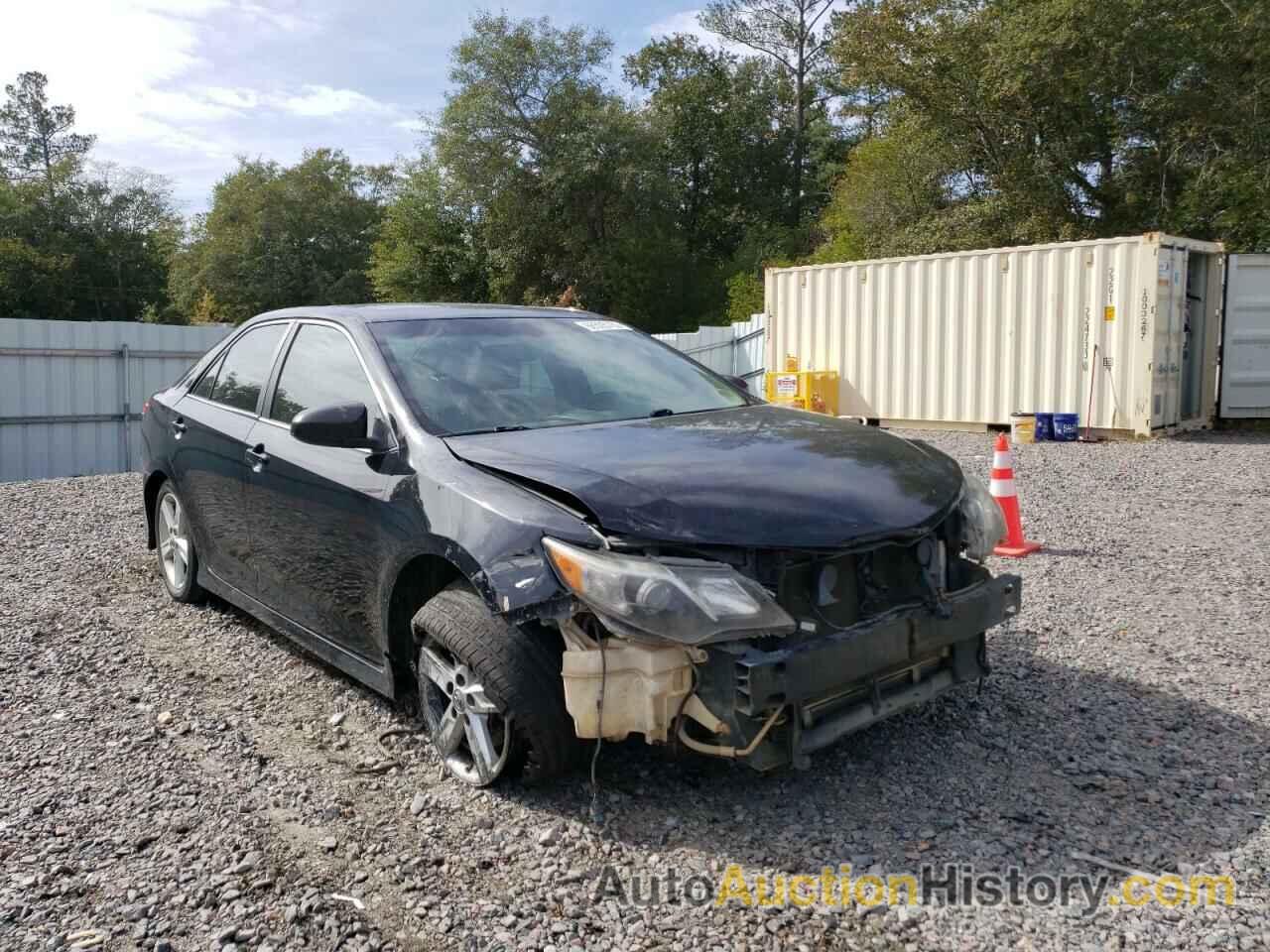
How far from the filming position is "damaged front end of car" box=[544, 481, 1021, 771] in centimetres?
286

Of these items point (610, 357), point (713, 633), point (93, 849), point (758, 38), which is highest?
point (758, 38)

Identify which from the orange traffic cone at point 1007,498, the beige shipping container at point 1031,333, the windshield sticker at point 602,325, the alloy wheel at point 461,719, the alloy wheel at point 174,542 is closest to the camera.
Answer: the alloy wheel at point 461,719

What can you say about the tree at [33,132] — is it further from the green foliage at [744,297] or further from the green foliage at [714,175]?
the green foliage at [744,297]

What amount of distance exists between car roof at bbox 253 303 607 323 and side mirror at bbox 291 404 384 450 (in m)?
0.76

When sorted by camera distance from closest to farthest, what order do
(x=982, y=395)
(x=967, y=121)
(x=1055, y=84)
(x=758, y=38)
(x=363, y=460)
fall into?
(x=363, y=460) < (x=982, y=395) < (x=1055, y=84) < (x=967, y=121) < (x=758, y=38)

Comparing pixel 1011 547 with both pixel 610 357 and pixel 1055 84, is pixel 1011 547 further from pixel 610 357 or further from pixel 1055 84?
pixel 1055 84

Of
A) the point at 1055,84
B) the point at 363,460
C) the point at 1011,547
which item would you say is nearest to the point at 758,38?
the point at 1055,84

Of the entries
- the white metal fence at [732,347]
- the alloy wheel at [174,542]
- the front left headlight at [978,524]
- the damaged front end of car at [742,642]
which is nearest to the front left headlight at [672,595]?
the damaged front end of car at [742,642]

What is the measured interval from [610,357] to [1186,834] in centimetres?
277

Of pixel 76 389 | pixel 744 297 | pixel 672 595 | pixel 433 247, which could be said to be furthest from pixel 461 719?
pixel 433 247

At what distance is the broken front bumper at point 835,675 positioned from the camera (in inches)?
113

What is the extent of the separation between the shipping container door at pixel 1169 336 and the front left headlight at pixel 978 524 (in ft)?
36.5

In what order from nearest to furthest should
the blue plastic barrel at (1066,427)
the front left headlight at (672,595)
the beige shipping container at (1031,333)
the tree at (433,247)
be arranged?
1. the front left headlight at (672,595)
2. the beige shipping container at (1031,333)
3. the blue plastic barrel at (1066,427)
4. the tree at (433,247)

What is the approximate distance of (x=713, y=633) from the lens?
2.84 meters
